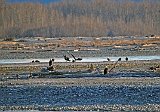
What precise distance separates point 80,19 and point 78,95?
15818 cm

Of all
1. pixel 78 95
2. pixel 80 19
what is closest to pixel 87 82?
pixel 78 95

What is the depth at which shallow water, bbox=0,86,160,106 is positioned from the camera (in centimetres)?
1455

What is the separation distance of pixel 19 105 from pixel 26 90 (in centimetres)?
404

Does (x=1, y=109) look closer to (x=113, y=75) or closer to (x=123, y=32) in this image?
(x=113, y=75)

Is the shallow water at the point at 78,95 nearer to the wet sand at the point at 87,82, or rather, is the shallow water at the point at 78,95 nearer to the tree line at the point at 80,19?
the wet sand at the point at 87,82

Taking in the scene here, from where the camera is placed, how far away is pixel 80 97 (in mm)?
15695

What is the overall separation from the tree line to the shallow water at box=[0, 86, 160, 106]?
5005 inches

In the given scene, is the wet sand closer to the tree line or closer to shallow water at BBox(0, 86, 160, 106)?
shallow water at BBox(0, 86, 160, 106)

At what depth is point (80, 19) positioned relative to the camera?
17362 centimetres

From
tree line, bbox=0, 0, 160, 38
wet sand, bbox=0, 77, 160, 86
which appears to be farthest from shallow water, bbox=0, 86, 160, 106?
tree line, bbox=0, 0, 160, 38

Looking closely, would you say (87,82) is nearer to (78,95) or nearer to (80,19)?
(78,95)

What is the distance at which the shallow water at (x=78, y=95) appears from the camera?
47.7ft

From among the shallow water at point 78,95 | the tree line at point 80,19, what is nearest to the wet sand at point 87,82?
the shallow water at point 78,95

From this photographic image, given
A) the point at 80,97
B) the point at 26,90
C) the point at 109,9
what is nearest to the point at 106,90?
the point at 80,97
